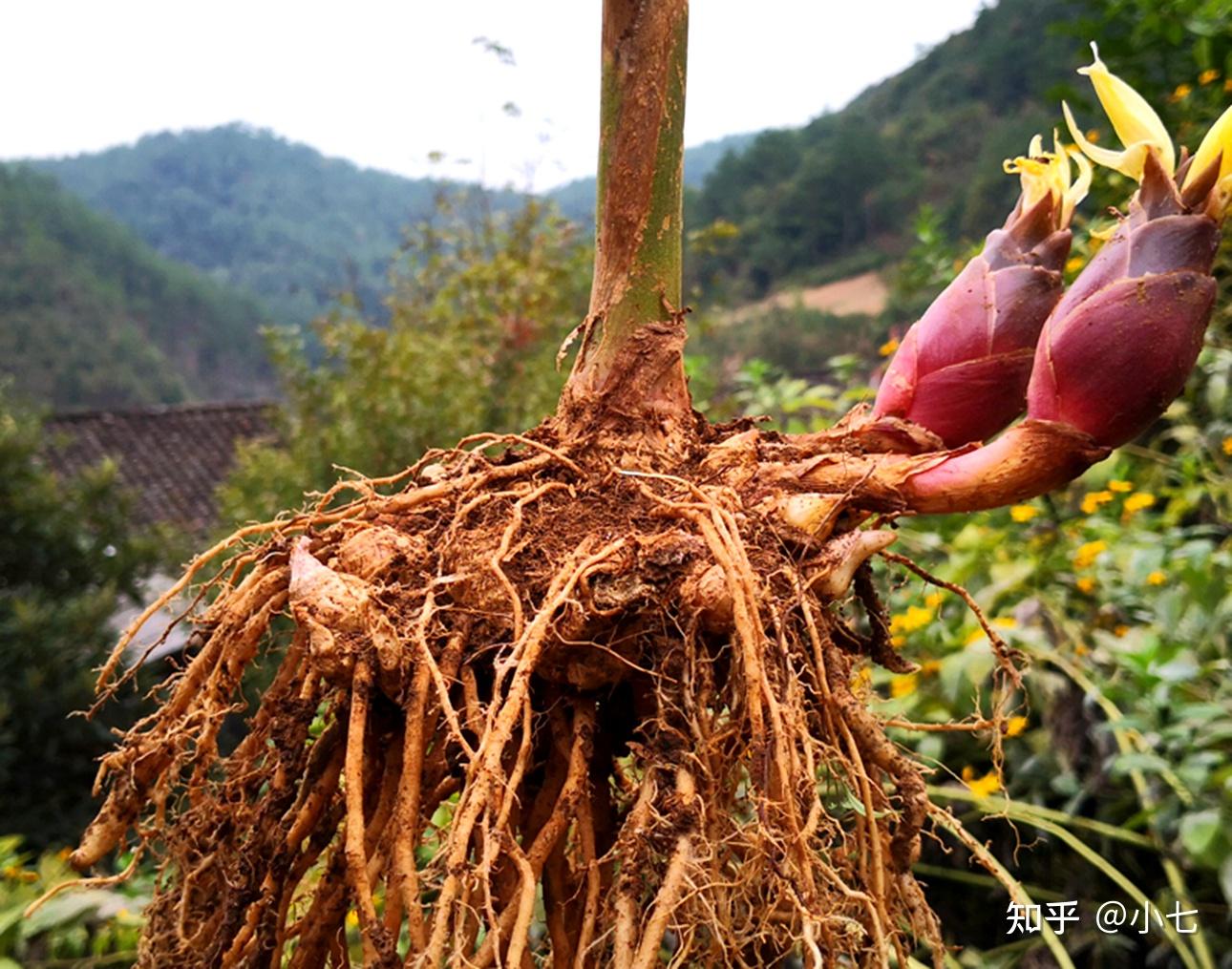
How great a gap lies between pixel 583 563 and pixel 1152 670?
3.72 ft

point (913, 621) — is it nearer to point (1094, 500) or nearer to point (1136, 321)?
point (1094, 500)

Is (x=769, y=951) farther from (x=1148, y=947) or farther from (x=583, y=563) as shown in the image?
(x=1148, y=947)

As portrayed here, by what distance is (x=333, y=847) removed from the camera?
2.45ft

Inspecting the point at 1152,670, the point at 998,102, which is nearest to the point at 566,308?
the point at 1152,670

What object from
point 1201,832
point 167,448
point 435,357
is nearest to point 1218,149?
point 1201,832

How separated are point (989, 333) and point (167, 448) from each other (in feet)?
38.9

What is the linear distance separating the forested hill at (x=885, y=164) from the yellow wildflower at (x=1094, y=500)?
8.85m

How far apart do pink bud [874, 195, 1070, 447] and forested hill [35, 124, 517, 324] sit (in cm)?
2178

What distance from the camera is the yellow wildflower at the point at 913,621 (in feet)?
5.90

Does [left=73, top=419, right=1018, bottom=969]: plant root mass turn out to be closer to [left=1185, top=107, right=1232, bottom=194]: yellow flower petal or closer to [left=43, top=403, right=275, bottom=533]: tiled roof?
[left=1185, top=107, right=1232, bottom=194]: yellow flower petal

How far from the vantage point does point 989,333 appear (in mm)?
791

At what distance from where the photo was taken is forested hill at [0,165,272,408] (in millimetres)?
17125

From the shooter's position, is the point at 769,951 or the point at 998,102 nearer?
the point at 769,951

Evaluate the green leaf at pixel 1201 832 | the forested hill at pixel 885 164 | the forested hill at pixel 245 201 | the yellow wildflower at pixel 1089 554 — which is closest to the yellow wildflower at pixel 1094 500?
the yellow wildflower at pixel 1089 554
